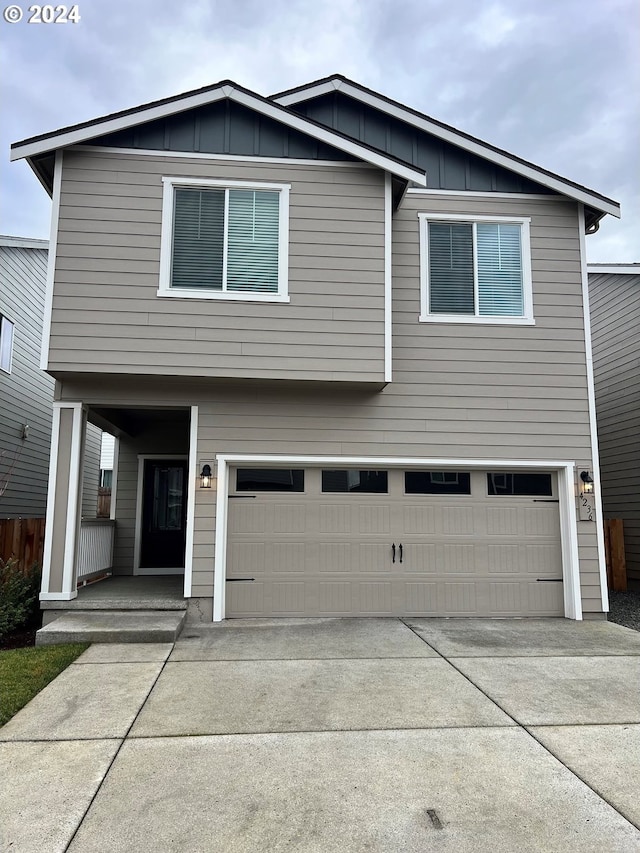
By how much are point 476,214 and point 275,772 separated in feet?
24.7

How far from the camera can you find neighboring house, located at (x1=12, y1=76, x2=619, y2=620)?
283 inches

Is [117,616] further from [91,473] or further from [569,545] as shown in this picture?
[91,473]

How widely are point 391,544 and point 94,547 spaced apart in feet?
14.5

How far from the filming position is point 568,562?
26.1 ft

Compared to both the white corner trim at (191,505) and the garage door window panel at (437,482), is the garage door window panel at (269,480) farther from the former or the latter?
the garage door window panel at (437,482)

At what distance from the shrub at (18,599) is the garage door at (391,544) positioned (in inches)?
94.7

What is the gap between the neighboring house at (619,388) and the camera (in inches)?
438

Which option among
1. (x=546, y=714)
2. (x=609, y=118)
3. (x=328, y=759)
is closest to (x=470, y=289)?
(x=546, y=714)

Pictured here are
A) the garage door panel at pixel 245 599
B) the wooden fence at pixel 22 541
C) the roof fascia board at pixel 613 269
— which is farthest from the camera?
the roof fascia board at pixel 613 269

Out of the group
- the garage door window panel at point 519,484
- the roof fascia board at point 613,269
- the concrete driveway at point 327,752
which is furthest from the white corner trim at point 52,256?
the roof fascia board at point 613,269

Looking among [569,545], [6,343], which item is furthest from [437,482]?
[6,343]

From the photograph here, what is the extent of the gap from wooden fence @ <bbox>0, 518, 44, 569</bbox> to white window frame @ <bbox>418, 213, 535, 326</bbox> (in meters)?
6.58

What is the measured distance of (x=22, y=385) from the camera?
12.1 meters

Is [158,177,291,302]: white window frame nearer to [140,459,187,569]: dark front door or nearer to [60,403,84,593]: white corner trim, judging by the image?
[60,403,84,593]: white corner trim
